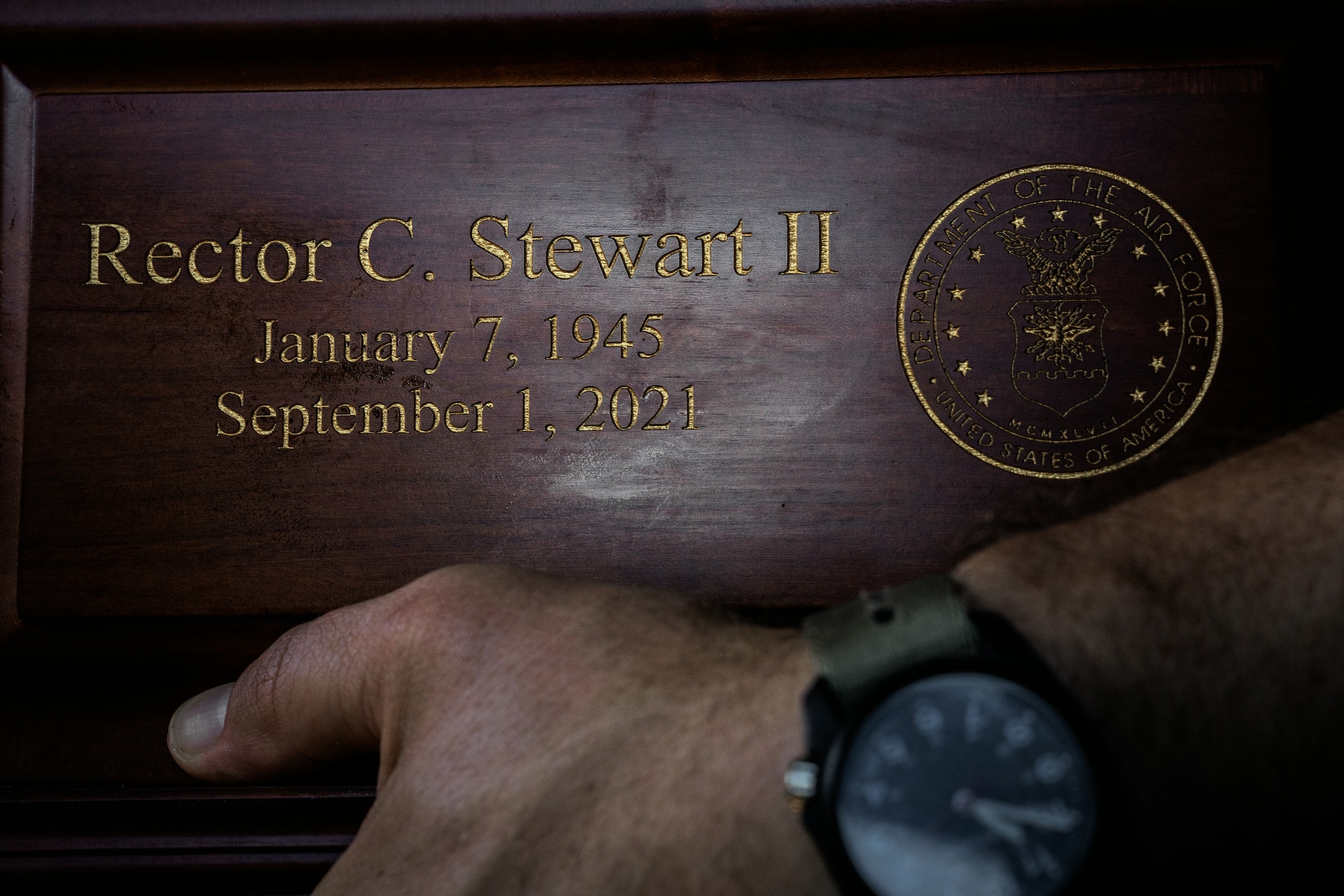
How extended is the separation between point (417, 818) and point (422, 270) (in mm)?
483

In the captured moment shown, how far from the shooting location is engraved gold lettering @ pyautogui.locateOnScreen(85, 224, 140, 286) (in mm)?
828

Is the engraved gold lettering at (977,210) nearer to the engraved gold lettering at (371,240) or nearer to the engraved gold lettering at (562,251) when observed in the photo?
the engraved gold lettering at (562,251)

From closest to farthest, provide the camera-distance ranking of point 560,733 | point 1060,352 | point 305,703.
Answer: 1. point 560,733
2. point 305,703
3. point 1060,352

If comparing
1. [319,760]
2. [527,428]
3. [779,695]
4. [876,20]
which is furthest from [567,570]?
[876,20]

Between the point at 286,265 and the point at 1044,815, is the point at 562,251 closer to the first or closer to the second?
the point at 286,265

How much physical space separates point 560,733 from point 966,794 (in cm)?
22

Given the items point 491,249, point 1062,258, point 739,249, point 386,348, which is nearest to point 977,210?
point 1062,258

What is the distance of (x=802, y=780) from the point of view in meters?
0.43

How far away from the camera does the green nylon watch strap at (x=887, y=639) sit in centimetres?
45

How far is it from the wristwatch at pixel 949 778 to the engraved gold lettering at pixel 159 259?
70 cm

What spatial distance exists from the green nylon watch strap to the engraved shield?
0.38 m

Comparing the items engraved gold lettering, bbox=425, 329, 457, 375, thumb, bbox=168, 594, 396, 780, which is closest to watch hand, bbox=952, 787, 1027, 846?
thumb, bbox=168, 594, 396, 780

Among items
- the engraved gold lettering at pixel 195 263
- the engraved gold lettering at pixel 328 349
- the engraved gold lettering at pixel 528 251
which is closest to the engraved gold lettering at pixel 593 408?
the engraved gold lettering at pixel 528 251

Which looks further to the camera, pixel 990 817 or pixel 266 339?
pixel 266 339
